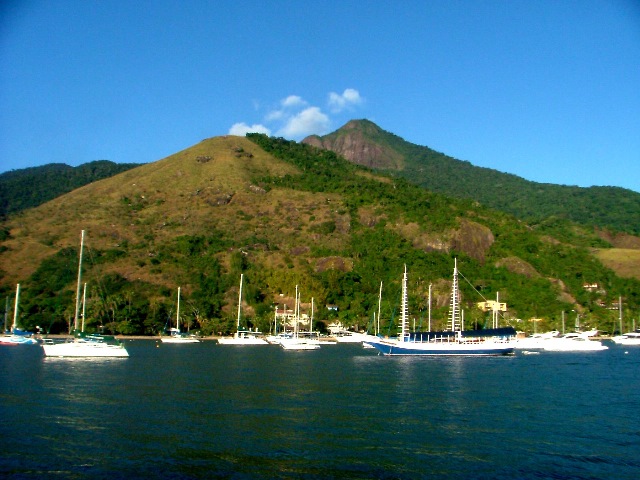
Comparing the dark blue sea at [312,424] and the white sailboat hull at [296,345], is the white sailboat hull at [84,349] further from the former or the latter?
the white sailboat hull at [296,345]

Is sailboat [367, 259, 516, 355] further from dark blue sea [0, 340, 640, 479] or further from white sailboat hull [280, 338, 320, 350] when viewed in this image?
dark blue sea [0, 340, 640, 479]

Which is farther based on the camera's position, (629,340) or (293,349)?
(629,340)

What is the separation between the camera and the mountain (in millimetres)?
137000

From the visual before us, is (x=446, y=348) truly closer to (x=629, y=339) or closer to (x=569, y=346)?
(x=569, y=346)

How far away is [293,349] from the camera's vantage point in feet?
326

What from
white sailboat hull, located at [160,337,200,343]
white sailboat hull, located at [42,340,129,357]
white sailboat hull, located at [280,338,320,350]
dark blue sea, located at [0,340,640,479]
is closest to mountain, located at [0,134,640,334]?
white sailboat hull, located at [160,337,200,343]

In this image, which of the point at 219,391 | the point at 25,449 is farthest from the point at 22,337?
the point at 25,449

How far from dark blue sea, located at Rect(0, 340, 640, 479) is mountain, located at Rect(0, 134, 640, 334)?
7524 cm

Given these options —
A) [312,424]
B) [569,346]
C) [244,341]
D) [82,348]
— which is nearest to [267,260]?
[244,341]

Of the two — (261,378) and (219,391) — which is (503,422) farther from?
(261,378)

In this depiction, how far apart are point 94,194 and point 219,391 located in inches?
6466

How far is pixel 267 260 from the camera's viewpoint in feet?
531

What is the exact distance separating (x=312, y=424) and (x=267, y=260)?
128m

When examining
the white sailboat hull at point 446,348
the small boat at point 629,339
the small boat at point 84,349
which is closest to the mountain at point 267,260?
the small boat at point 629,339
